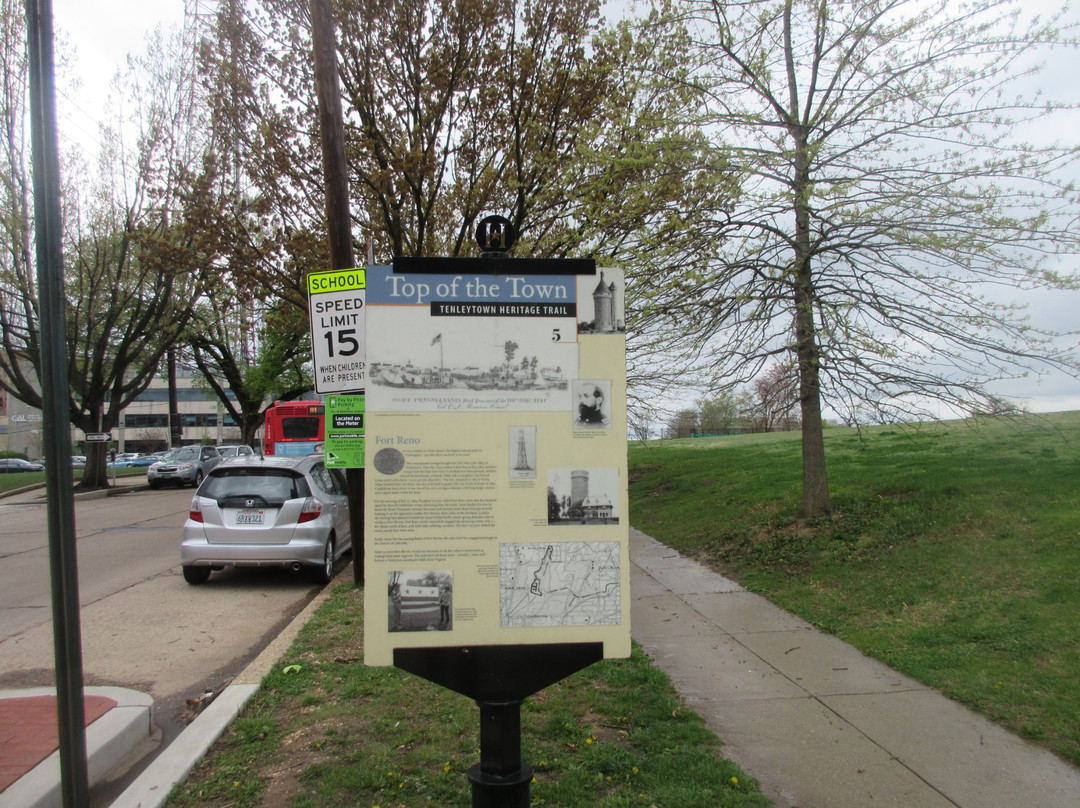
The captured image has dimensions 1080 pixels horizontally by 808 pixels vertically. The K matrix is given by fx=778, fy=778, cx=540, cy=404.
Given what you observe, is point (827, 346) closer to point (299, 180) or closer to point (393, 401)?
point (393, 401)

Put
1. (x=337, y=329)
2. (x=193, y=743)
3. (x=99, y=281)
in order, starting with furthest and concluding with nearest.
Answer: (x=99, y=281), (x=337, y=329), (x=193, y=743)

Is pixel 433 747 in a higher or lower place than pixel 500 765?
lower

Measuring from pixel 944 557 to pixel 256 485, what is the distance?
785 centimetres

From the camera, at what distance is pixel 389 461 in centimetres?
261

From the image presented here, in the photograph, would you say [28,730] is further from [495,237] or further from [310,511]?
[310,511]

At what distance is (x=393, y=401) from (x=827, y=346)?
269 inches

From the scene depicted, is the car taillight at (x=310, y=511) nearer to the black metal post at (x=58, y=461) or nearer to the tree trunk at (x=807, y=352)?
the tree trunk at (x=807, y=352)

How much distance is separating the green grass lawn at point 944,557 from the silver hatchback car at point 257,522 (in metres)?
5.01

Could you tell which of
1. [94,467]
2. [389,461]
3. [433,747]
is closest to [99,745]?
[433,747]

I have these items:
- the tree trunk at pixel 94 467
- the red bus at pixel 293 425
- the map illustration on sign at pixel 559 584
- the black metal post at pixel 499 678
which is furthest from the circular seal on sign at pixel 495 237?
the tree trunk at pixel 94 467

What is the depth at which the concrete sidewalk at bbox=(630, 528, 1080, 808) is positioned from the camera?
3725mm

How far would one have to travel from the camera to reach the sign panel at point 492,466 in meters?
2.61

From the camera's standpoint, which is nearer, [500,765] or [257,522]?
[500,765]

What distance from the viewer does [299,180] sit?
530 inches
